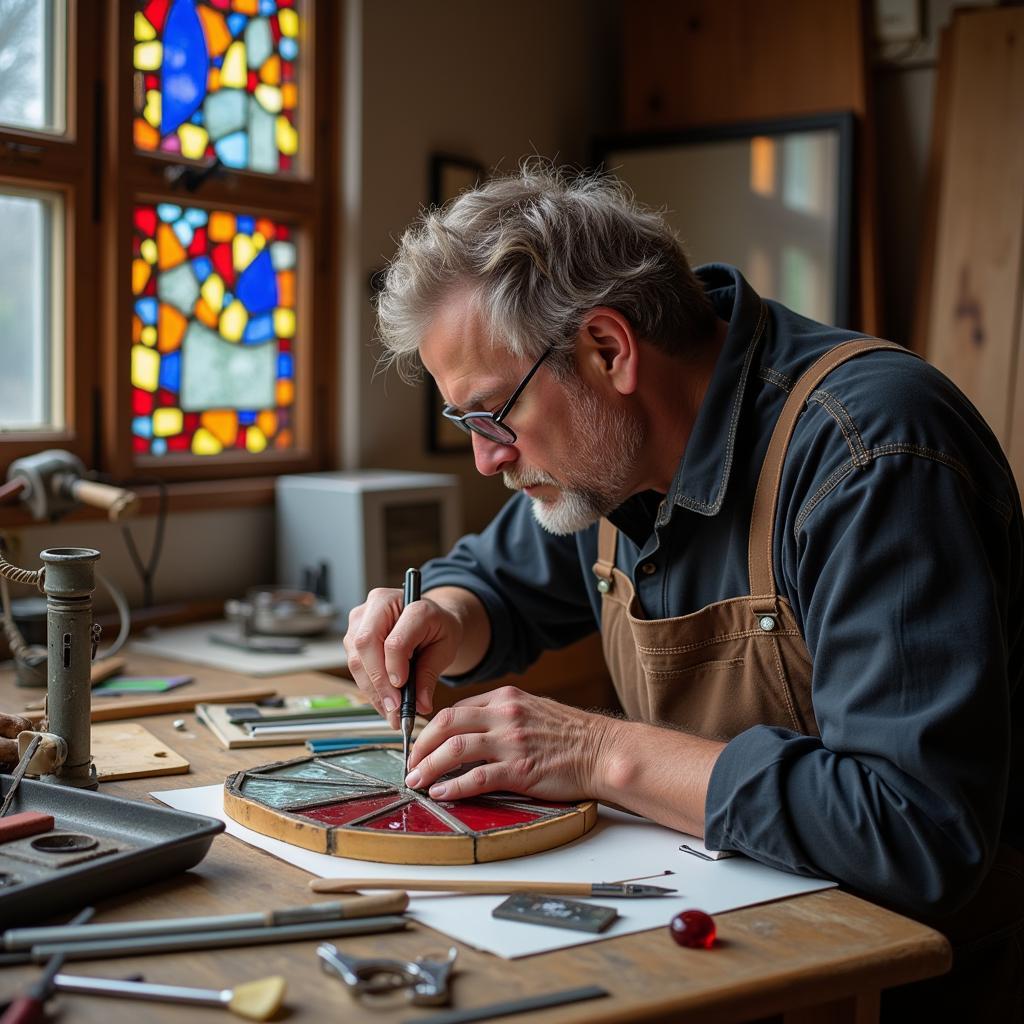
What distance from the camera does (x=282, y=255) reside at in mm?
3598

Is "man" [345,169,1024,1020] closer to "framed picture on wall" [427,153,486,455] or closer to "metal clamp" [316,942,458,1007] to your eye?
"metal clamp" [316,942,458,1007]

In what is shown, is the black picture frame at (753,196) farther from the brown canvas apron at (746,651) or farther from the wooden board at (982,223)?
the brown canvas apron at (746,651)

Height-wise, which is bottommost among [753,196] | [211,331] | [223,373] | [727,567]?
[727,567]

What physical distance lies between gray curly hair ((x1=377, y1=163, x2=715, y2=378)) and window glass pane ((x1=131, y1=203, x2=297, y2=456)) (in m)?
1.46

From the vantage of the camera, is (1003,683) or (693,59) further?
(693,59)

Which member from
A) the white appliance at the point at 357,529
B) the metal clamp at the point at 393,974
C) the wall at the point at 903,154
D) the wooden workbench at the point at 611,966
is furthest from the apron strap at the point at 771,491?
the wall at the point at 903,154

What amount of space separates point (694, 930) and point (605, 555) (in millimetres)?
949

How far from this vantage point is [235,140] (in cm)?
343

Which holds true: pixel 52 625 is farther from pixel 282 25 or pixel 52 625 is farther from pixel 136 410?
pixel 282 25

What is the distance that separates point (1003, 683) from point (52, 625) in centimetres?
114

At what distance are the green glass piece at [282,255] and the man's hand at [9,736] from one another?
205 cm

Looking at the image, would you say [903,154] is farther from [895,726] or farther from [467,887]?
[467,887]

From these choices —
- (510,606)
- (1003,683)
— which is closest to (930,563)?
(1003,683)

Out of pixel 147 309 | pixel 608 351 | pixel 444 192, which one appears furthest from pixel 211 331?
pixel 608 351
